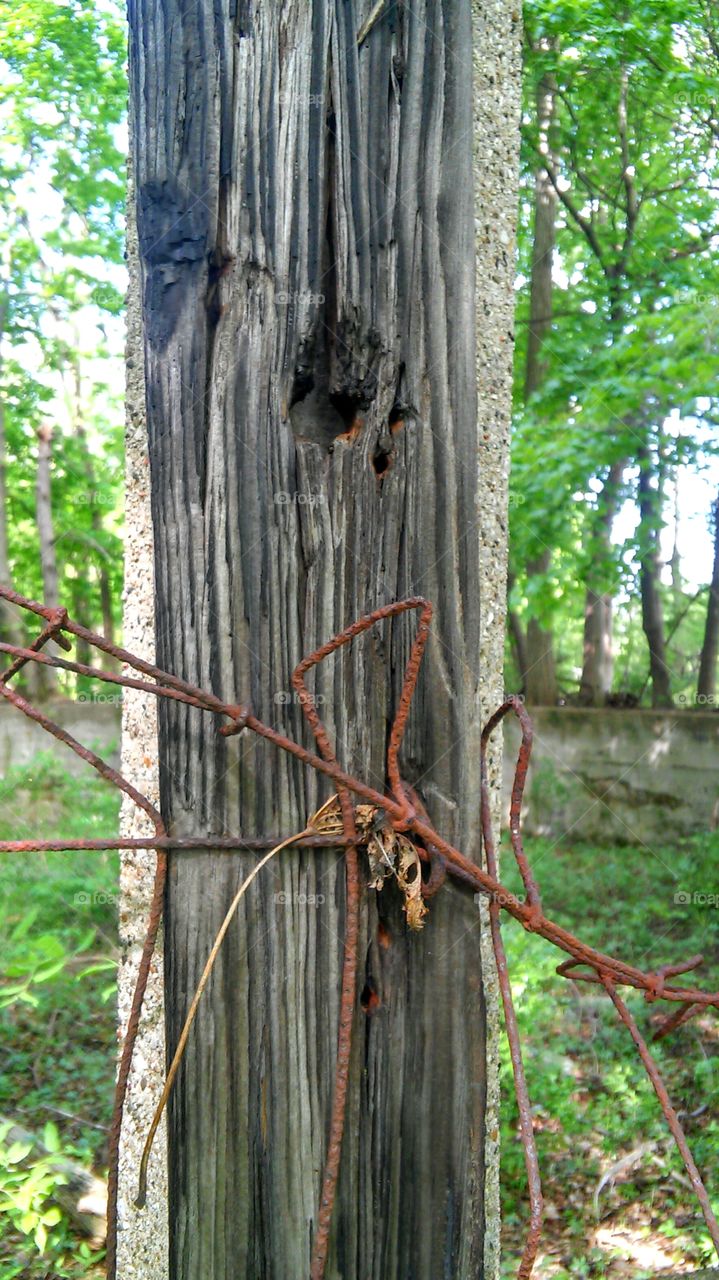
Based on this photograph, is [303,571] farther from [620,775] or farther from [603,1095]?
[620,775]

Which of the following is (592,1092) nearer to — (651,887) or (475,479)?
(651,887)

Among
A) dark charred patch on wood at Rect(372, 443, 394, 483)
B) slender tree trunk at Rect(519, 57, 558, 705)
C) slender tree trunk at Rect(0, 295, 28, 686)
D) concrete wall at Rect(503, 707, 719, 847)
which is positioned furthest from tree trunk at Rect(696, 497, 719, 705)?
dark charred patch on wood at Rect(372, 443, 394, 483)

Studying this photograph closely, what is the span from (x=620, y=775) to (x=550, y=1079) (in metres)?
5.12

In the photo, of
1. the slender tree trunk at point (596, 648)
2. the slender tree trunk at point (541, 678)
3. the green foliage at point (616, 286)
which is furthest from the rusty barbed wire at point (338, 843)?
the slender tree trunk at point (541, 678)

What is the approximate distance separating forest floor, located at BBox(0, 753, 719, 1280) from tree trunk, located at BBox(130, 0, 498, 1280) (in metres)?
1.55

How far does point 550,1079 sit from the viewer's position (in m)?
4.23

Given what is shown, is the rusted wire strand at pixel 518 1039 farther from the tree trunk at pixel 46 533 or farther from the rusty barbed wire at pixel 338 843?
the tree trunk at pixel 46 533

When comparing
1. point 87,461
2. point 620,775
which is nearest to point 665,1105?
point 620,775

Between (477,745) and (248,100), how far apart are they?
656 mm

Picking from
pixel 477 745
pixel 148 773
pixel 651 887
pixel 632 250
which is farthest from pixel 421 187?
pixel 632 250

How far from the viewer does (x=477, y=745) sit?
0.98 m

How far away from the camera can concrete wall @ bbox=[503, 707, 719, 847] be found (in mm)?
8711

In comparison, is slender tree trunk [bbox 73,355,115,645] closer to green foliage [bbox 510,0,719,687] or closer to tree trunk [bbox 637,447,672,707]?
green foliage [bbox 510,0,719,687]

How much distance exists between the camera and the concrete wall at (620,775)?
8711 mm
